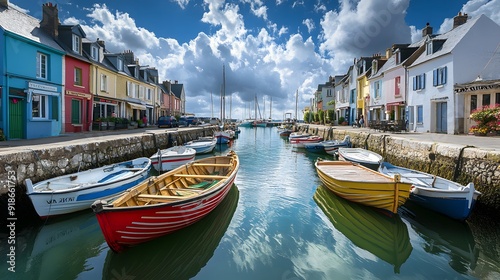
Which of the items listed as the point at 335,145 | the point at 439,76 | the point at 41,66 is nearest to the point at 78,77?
the point at 41,66

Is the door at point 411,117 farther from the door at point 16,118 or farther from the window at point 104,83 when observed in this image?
the door at point 16,118

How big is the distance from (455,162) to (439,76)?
1303 centimetres

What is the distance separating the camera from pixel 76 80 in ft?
67.8

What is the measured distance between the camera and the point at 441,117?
20312 millimetres

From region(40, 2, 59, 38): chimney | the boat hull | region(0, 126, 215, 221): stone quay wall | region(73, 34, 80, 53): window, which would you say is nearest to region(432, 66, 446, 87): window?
the boat hull

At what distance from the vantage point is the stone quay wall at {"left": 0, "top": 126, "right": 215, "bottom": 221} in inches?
296

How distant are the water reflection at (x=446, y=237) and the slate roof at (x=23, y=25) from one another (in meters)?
19.2

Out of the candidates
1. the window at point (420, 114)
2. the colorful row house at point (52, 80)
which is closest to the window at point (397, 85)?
the window at point (420, 114)

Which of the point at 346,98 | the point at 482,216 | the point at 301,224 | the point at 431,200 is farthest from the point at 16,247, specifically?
the point at 346,98

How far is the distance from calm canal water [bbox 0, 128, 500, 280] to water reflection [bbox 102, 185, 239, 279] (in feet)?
0.06

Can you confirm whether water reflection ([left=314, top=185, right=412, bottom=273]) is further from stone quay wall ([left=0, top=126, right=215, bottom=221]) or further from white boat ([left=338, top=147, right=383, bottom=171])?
stone quay wall ([left=0, top=126, right=215, bottom=221])

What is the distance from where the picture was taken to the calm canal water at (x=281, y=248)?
5238 millimetres

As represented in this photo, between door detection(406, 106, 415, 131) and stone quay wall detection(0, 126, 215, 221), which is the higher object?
door detection(406, 106, 415, 131)

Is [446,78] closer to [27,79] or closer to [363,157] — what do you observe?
[363,157]
